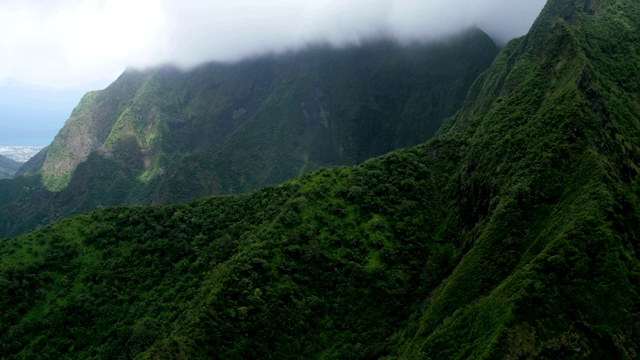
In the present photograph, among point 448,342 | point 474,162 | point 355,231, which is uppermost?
point 474,162

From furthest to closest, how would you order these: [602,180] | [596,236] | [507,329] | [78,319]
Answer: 1. [78,319]
2. [602,180]
3. [596,236]
4. [507,329]

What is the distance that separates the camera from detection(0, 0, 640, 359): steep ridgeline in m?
59.7

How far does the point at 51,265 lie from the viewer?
95.0m

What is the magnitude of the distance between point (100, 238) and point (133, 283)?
13991 millimetres

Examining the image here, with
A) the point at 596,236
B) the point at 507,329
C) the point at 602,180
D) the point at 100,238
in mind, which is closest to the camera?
the point at 507,329

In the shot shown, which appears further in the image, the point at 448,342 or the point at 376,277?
the point at 376,277

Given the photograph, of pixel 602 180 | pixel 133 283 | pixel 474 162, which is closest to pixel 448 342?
pixel 602 180

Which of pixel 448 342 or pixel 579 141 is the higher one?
pixel 579 141

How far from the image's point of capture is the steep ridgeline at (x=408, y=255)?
196 feet

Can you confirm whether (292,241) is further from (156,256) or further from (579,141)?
(579,141)

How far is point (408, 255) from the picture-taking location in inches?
3669

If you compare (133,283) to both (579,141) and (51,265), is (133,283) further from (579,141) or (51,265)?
(579,141)

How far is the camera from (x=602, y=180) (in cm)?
6800

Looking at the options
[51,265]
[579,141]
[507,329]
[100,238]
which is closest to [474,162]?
[579,141]
